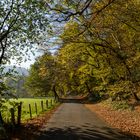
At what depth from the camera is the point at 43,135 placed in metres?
16.6

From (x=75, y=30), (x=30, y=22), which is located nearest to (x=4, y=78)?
(x=30, y=22)

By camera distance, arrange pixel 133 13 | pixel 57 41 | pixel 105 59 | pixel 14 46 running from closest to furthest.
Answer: pixel 14 46 → pixel 133 13 → pixel 57 41 → pixel 105 59

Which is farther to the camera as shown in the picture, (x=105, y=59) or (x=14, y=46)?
(x=105, y=59)

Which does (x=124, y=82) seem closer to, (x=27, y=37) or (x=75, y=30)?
(x=75, y=30)

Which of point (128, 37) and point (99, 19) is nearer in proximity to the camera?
point (99, 19)

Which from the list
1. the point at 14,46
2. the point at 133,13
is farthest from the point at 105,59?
the point at 14,46

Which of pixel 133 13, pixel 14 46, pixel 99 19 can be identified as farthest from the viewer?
pixel 99 19

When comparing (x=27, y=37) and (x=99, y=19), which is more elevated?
(x=99, y=19)

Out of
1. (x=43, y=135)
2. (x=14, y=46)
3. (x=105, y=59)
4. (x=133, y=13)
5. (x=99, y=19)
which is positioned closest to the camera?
(x=43, y=135)

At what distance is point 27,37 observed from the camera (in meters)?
17.4

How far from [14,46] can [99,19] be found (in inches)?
273

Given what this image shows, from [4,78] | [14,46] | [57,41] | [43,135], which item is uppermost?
[57,41]

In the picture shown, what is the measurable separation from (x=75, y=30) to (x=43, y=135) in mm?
8864

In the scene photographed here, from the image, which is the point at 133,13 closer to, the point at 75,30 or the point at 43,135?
the point at 75,30
